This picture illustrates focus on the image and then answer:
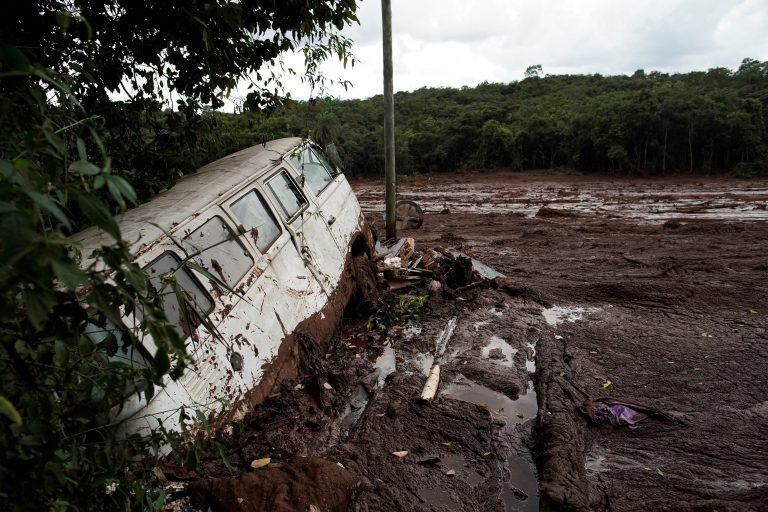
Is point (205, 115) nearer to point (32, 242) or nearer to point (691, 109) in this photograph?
point (32, 242)

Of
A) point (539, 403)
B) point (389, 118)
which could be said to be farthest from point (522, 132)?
point (539, 403)

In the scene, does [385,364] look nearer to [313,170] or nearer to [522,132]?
[313,170]

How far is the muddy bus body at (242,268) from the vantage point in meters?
2.83

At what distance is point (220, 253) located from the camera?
3441mm

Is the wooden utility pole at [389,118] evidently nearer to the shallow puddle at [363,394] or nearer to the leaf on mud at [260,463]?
the shallow puddle at [363,394]

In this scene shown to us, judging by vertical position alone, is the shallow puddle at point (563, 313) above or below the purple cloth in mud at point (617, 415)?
above

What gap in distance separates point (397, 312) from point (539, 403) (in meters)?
2.34

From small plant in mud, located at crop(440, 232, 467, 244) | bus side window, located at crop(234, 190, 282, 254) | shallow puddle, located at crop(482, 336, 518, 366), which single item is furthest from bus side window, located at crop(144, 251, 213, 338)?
small plant in mud, located at crop(440, 232, 467, 244)

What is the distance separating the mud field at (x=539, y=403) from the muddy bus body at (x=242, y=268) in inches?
12.9

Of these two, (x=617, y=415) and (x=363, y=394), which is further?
(x=363, y=394)

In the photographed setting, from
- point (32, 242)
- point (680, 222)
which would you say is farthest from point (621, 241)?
point (32, 242)

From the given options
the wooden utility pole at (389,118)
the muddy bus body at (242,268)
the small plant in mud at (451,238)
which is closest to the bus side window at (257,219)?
the muddy bus body at (242,268)

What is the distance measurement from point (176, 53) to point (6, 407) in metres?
3.56

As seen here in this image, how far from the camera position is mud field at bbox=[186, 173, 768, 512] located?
9.21 feet
